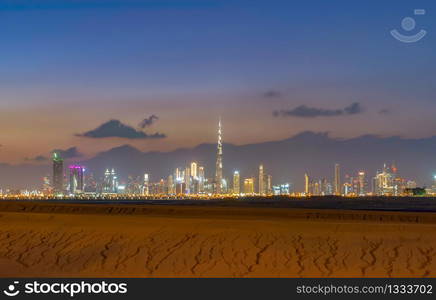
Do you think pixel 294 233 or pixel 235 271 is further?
pixel 294 233

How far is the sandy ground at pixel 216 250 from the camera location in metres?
16.8

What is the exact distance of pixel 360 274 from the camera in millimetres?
16172

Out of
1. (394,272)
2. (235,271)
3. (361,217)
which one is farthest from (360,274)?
(361,217)

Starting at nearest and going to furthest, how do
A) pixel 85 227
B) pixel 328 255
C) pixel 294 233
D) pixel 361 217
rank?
1. pixel 328 255
2. pixel 294 233
3. pixel 85 227
4. pixel 361 217

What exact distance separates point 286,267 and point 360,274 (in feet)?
6.55

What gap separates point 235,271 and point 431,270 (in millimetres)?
5157

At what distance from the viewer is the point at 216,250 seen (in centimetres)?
1875

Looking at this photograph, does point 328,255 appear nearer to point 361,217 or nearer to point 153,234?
point 153,234

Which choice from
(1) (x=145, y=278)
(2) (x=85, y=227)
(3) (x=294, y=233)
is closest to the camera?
(1) (x=145, y=278)

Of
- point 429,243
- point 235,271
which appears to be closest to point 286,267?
point 235,271

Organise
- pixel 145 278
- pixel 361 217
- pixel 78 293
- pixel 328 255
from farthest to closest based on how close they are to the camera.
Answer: pixel 361 217 → pixel 328 255 → pixel 145 278 → pixel 78 293

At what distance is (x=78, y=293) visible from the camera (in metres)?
14.1

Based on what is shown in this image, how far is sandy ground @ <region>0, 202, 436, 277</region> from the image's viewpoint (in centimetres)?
1684

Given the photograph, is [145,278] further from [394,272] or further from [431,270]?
[431,270]
